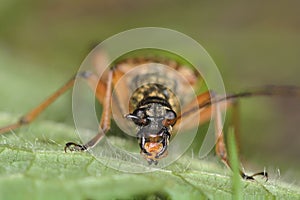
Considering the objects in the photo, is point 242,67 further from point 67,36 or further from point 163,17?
point 67,36

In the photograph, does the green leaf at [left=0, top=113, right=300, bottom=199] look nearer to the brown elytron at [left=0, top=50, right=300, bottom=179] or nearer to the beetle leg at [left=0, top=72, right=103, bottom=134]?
the brown elytron at [left=0, top=50, right=300, bottom=179]

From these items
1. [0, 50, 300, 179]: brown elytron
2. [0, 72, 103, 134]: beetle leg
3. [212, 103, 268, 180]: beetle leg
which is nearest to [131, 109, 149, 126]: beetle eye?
[0, 50, 300, 179]: brown elytron

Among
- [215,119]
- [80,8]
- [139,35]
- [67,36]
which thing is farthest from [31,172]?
[80,8]

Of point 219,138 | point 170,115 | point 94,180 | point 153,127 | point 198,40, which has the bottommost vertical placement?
point 94,180

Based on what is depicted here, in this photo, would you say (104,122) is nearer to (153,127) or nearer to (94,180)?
(153,127)

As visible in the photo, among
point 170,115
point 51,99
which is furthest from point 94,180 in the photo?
point 51,99

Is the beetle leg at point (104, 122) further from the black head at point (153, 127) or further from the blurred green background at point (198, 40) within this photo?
the blurred green background at point (198, 40)
